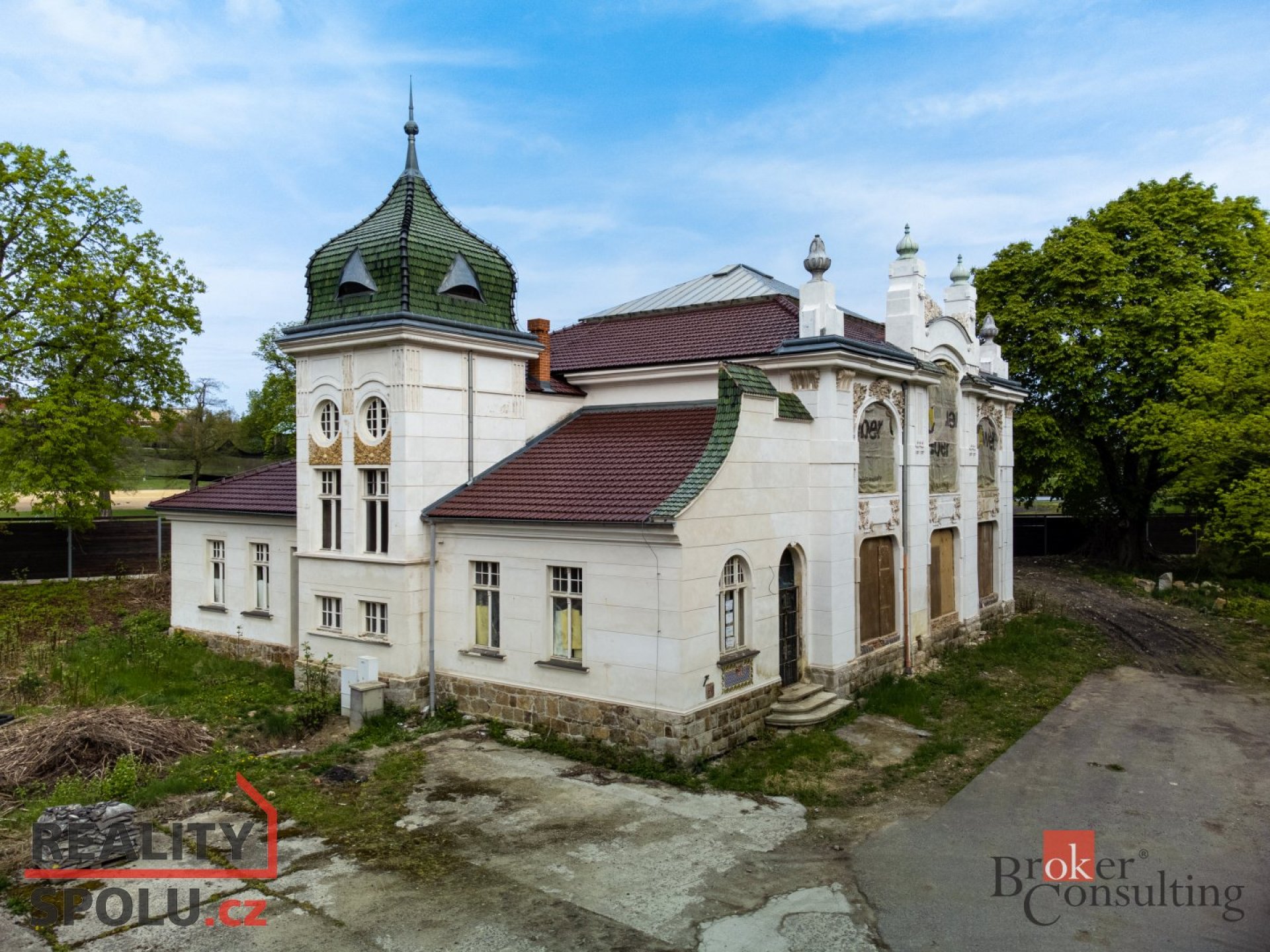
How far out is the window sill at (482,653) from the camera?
15.1 metres

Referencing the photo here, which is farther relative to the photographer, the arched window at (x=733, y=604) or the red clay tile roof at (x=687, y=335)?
the red clay tile roof at (x=687, y=335)

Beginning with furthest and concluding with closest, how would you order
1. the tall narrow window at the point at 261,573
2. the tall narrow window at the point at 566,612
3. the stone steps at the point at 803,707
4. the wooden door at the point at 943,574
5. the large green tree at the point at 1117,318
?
1. the large green tree at the point at 1117,318
2. the wooden door at the point at 943,574
3. the tall narrow window at the point at 261,573
4. the stone steps at the point at 803,707
5. the tall narrow window at the point at 566,612

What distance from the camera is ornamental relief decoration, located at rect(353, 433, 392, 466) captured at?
15.9m

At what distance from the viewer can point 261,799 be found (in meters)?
11.4

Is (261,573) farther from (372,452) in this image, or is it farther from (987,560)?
(987,560)

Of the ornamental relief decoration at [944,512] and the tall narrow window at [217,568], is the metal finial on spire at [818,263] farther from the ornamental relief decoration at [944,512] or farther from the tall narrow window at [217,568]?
the tall narrow window at [217,568]

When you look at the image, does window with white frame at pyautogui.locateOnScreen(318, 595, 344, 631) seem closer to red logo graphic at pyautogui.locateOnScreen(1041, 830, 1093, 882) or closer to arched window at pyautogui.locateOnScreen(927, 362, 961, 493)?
red logo graphic at pyautogui.locateOnScreen(1041, 830, 1093, 882)

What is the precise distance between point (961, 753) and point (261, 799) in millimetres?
10771

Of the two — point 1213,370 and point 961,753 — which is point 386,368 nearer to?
point 961,753

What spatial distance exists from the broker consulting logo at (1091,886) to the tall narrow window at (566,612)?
22.7 feet

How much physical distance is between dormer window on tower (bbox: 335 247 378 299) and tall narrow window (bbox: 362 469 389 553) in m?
3.37

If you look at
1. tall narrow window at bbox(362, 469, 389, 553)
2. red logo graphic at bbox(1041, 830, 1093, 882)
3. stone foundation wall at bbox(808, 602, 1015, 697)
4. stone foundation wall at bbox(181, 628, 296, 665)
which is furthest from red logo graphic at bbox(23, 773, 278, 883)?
stone foundation wall at bbox(808, 602, 1015, 697)

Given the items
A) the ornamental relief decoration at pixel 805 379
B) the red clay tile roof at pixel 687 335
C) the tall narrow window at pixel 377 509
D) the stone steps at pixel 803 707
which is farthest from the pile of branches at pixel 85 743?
the ornamental relief decoration at pixel 805 379

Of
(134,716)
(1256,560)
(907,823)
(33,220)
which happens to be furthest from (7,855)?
(1256,560)
